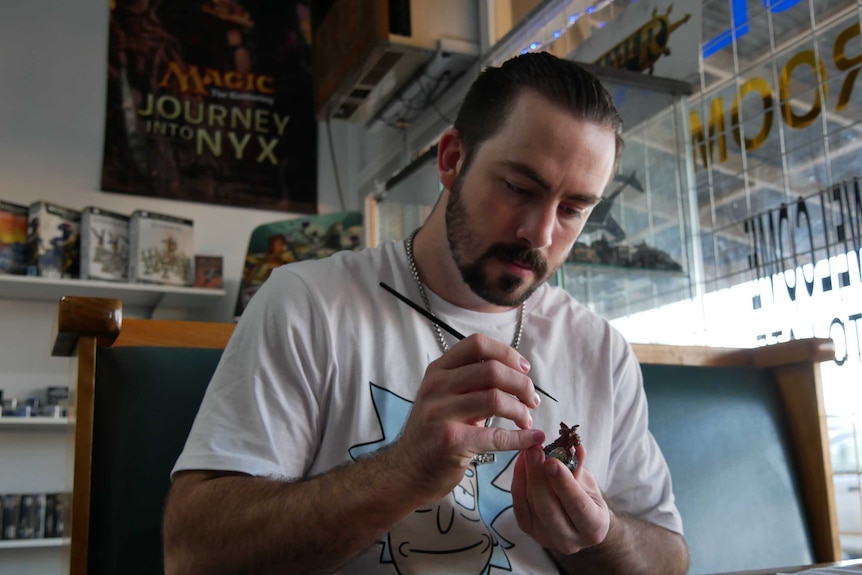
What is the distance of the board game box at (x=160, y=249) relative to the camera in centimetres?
339

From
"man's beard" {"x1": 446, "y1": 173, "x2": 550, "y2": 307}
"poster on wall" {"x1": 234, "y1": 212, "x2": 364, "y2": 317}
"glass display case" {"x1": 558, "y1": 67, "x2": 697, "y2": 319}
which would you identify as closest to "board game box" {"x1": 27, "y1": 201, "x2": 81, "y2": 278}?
"poster on wall" {"x1": 234, "y1": 212, "x2": 364, "y2": 317}

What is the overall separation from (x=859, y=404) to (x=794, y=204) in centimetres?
44

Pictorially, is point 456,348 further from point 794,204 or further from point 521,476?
point 794,204

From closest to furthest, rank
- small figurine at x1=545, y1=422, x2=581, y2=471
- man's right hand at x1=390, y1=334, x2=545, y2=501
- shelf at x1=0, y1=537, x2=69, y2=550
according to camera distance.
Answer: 1. man's right hand at x1=390, y1=334, x2=545, y2=501
2. small figurine at x1=545, y1=422, x2=581, y2=471
3. shelf at x1=0, y1=537, x2=69, y2=550

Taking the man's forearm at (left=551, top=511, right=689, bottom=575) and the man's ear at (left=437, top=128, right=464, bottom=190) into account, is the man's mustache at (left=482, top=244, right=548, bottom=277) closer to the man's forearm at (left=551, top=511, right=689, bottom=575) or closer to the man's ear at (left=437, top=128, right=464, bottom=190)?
the man's ear at (left=437, top=128, right=464, bottom=190)

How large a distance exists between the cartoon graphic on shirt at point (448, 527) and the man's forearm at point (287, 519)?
0.38 feet

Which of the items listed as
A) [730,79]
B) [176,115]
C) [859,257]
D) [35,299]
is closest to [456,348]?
[859,257]

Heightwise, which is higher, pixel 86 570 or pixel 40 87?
pixel 40 87

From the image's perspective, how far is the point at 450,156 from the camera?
119cm

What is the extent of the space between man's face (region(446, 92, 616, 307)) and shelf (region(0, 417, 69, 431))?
8.04 ft

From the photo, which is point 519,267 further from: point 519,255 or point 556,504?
point 556,504

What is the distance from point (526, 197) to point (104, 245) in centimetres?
275

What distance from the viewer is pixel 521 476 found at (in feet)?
2.83

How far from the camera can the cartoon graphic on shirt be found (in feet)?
2.97
